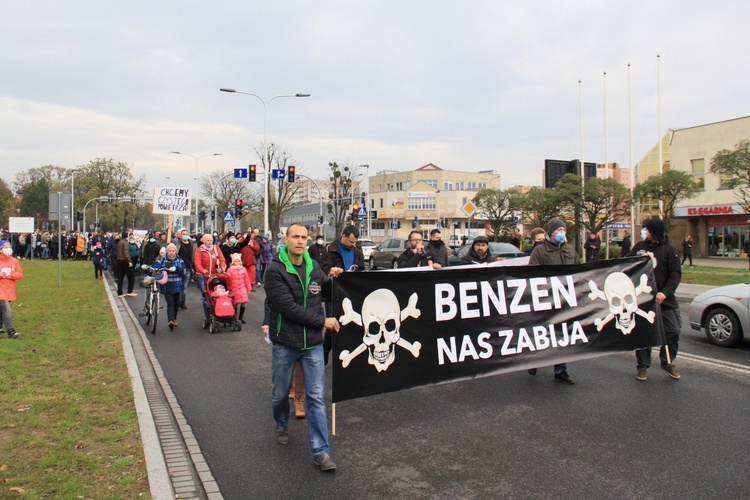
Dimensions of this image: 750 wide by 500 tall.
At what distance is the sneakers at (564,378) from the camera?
7.12 metres

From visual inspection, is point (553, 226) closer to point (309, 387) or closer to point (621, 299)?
point (621, 299)

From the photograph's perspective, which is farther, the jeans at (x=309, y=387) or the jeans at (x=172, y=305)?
the jeans at (x=172, y=305)

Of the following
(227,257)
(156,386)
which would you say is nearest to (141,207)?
(227,257)

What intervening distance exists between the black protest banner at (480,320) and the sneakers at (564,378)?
0.44m

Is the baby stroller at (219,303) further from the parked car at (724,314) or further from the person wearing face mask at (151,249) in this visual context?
the parked car at (724,314)

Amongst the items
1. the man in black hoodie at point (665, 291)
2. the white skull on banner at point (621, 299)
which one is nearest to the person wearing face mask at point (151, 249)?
the white skull on banner at point (621, 299)

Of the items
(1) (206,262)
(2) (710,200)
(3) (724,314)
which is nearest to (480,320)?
(3) (724,314)

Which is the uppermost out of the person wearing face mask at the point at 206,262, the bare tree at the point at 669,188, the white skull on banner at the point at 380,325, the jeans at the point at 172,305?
the bare tree at the point at 669,188

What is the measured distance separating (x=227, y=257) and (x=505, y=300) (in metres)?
13.3

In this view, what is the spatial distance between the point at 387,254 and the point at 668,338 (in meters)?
27.1

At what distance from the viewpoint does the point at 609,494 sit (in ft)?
13.7

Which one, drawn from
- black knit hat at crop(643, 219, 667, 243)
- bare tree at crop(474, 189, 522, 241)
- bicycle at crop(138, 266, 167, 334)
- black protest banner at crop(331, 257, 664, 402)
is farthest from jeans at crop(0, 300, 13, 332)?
bare tree at crop(474, 189, 522, 241)

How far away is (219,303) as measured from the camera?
11.5 m

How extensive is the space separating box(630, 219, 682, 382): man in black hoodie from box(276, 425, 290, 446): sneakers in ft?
14.5
